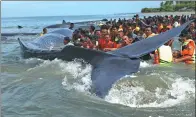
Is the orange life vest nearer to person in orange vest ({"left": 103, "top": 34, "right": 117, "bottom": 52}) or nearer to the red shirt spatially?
person in orange vest ({"left": 103, "top": 34, "right": 117, "bottom": 52})

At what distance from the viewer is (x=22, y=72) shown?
455 inches

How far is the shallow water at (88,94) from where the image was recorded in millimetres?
6754

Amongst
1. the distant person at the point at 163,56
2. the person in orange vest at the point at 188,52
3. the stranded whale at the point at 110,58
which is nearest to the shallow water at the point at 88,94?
the distant person at the point at 163,56

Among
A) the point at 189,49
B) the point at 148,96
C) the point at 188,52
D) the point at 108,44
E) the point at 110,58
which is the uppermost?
the point at 110,58

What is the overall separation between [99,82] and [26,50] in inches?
331

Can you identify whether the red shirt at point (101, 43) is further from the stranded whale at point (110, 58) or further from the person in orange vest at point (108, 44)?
the stranded whale at point (110, 58)

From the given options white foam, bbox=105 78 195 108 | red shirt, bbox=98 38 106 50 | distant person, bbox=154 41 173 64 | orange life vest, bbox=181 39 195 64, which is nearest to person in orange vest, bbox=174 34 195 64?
orange life vest, bbox=181 39 195 64

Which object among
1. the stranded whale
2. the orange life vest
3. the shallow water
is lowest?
the shallow water

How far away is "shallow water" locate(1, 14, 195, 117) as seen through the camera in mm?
6754

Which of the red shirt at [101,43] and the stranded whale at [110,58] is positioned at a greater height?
the stranded whale at [110,58]

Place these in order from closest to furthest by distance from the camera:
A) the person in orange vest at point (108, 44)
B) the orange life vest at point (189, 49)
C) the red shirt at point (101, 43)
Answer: the orange life vest at point (189, 49) < the person in orange vest at point (108, 44) < the red shirt at point (101, 43)

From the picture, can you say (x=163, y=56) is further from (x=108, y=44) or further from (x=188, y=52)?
(x=108, y=44)

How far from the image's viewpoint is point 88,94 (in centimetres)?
757

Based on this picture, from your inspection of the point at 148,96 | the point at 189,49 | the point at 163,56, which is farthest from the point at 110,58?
the point at 189,49
